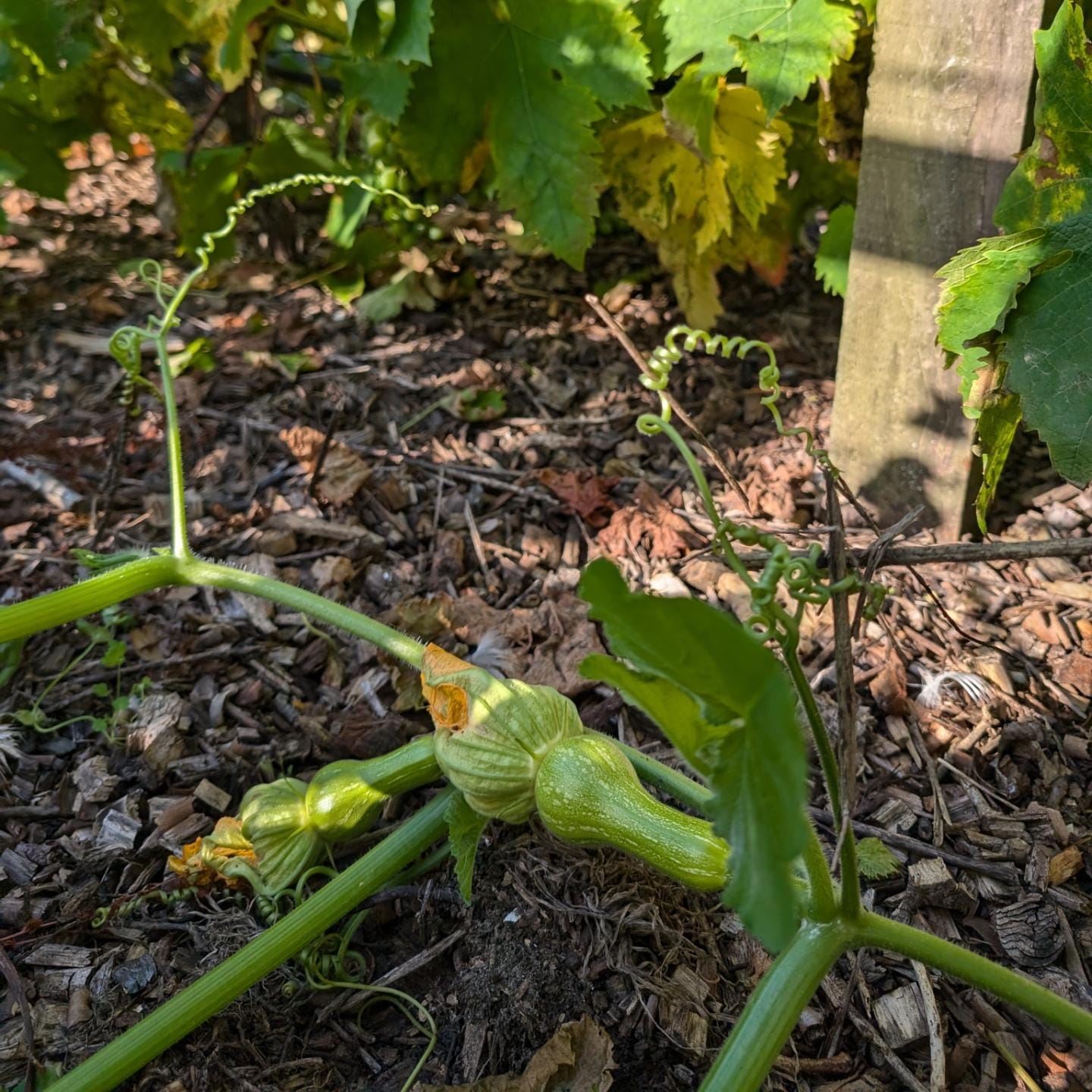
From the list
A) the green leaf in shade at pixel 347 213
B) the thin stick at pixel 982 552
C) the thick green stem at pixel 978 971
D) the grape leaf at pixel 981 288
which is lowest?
the thick green stem at pixel 978 971

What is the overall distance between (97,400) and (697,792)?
1.90m

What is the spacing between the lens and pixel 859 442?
194 centimetres

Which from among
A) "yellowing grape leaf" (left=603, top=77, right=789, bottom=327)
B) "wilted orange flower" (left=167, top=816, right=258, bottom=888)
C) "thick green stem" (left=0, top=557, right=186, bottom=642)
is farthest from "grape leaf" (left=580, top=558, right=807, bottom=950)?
"yellowing grape leaf" (left=603, top=77, right=789, bottom=327)

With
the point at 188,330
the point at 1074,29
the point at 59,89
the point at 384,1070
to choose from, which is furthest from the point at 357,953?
the point at 59,89

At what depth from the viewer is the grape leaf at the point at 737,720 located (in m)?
0.79

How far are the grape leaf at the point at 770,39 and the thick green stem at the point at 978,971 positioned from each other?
4.09 ft

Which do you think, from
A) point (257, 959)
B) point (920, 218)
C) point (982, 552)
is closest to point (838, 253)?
Result: point (920, 218)

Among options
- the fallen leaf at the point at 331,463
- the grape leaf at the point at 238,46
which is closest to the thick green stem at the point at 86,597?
the fallen leaf at the point at 331,463

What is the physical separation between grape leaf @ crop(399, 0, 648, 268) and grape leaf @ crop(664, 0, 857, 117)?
16 cm

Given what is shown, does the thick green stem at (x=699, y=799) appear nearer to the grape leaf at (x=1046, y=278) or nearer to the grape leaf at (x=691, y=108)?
the grape leaf at (x=1046, y=278)

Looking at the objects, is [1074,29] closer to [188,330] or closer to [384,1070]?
[384,1070]

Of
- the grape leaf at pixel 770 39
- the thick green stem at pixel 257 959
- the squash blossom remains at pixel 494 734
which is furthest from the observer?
the grape leaf at pixel 770 39

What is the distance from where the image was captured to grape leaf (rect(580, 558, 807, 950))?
2.58ft

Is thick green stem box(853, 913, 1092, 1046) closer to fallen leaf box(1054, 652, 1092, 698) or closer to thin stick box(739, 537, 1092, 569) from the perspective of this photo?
thin stick box(739, 537, 1092, 569)
